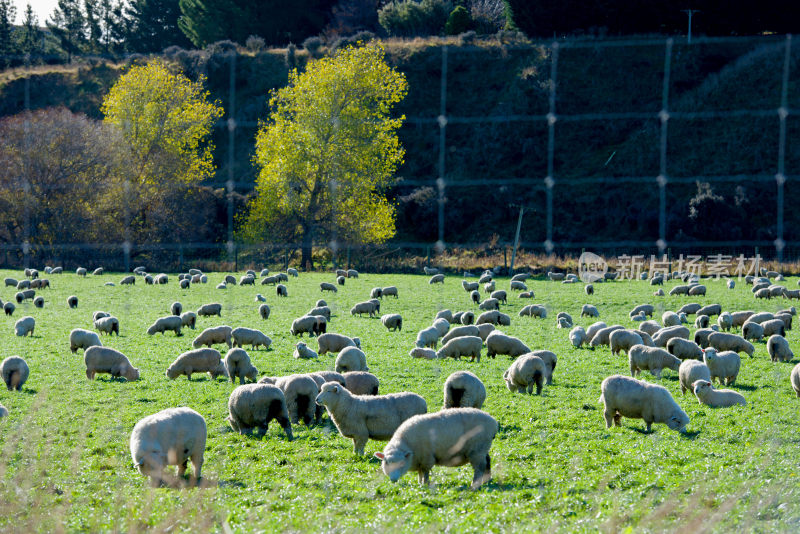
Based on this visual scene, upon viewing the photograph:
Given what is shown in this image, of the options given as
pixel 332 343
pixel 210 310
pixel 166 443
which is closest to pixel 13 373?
pixel 332 343

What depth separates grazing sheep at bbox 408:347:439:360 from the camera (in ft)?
51.1

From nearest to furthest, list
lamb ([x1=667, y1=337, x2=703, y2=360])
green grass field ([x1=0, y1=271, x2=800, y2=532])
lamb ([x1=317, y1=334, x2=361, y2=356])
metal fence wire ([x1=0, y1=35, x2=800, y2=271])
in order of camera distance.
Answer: green grass field ([x1=0, y1=271, x2=800, y2=532]) → lamb ([x1=667, y1=337, x2=703, y2=360]) → lamb ([x1=317, y1=334, x2=361, y2=356]) → metal fence wire ([x1=0, y1=35, x2=800, y2=271])

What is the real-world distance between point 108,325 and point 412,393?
38.6ft

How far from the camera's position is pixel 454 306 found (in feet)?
82.2

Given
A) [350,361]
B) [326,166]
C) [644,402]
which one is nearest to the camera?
[644,402]

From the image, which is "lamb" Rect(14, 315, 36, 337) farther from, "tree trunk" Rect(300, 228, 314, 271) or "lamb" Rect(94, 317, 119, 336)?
"tree trunk" Rect(300, 228, 314, 271)

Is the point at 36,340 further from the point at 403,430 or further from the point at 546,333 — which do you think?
the point at 403,430

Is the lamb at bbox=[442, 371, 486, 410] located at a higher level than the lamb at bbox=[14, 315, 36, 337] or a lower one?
higher

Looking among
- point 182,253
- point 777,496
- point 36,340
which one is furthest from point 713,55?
point 777,496

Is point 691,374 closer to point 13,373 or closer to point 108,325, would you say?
point 13,373

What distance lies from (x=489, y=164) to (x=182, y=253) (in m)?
20.5

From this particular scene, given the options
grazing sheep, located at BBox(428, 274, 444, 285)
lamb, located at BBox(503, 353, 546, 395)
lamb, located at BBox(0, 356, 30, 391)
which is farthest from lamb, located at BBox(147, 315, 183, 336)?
grazing sheep, located at BBox(428, 274, 444, 285)

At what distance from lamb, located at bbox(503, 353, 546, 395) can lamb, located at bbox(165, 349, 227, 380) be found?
4.33 metres

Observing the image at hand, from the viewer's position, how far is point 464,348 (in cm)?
1548
